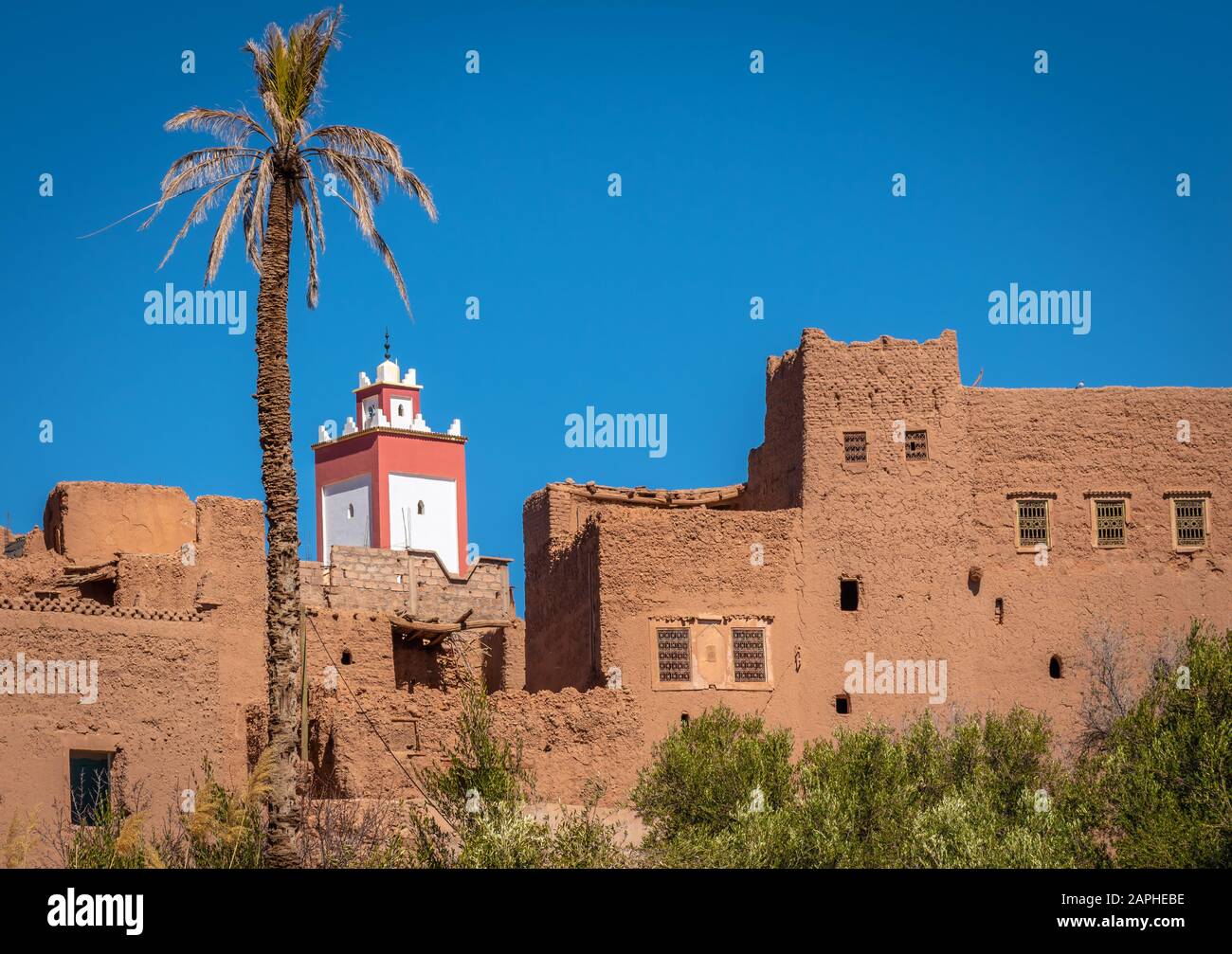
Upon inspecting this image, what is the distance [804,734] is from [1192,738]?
6.53 meters

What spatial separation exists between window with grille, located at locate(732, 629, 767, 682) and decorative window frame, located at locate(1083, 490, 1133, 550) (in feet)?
21.6

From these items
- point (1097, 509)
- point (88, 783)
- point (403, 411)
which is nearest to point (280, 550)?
point (88, 783)

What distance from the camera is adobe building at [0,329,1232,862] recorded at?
3030cm

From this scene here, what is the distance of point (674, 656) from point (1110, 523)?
8569mm

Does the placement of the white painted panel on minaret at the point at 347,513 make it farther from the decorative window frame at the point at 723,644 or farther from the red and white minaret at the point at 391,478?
the decorative window frame at the point at 723,644

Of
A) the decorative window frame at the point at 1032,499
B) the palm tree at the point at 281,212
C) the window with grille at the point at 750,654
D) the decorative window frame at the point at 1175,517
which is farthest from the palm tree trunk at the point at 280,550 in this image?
the decorative window frame at the point at 1175,517

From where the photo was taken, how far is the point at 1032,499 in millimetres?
33875

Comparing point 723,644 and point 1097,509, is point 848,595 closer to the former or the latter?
point 723,644

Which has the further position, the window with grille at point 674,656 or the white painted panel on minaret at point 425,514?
the white painted panel on minaret at point 425,514

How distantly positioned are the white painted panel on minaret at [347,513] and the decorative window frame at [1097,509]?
114 ft

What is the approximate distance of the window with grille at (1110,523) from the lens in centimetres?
3397
